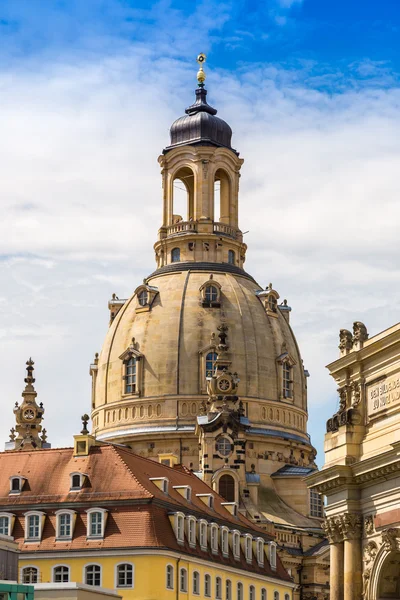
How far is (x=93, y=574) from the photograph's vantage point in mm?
89312

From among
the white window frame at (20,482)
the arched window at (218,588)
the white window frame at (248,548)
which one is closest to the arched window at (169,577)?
the arched window at (218,588)

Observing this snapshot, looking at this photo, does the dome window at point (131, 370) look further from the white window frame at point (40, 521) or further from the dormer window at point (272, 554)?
the white window frame at point (40, 521)

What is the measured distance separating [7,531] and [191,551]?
10.6 meters

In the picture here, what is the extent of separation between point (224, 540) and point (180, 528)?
7431 mm

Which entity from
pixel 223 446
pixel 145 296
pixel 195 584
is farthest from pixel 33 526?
pixel 145 296

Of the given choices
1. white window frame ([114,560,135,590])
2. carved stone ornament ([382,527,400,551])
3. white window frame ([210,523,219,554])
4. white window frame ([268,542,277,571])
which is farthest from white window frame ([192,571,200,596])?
carved stone ornament ([382,527,400,551])

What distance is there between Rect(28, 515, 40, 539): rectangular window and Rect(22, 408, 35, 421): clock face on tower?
42.0 metres

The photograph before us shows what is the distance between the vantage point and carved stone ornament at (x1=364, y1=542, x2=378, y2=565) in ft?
227

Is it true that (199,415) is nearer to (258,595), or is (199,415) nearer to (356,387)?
(258,595)

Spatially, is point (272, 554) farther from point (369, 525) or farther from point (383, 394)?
point (383, 394)

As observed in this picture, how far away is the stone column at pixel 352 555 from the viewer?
69.9 metres

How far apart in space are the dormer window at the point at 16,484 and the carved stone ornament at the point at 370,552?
3093 cm

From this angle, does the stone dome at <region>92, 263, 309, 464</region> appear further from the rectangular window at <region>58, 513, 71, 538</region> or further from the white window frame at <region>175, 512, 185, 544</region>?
the rectangular window at <region>58, 513, 71, 538</region>

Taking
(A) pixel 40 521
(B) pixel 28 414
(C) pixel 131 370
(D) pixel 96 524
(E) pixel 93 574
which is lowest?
(E) pixel 93 574
